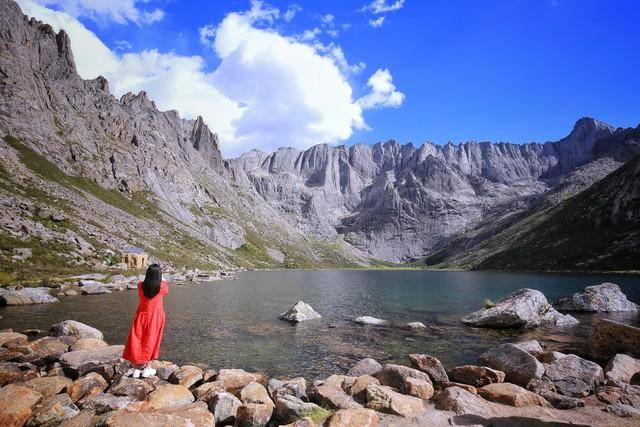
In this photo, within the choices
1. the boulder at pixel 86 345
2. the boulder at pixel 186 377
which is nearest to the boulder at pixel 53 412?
the boulder at pixel 186 377

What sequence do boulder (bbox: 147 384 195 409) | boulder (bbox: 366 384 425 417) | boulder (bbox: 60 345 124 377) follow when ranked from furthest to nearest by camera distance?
boulder (bbox: 60 345 124 377)
boulder (bbox: 366 384 425 417)
boulder (bbox: 147 384 195 409)

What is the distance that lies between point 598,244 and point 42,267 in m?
215

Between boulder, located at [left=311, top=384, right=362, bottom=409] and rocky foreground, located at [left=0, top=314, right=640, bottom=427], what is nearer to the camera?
rocky foreground, located at [left=0, top=314, right=640, bottom=427]

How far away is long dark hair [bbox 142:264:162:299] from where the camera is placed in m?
15.0

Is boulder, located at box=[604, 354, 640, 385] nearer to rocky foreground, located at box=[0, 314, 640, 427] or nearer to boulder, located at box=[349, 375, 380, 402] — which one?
rocky foreground, located at box=[0, 314, 640, 427]

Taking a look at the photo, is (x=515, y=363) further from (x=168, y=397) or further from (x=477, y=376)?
(x=168, y=397)

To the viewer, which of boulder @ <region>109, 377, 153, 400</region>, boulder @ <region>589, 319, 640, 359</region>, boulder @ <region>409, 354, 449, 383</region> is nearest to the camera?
boulder @ <region>109, 377, 153, 400</region>

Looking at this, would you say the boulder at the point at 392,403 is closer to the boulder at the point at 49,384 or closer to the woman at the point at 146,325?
the woman at the point at 146,325

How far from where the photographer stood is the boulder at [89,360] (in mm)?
16688

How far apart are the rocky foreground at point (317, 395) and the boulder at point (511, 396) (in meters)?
0.04

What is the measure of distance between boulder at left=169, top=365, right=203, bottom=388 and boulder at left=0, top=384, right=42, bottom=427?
17.6 ft

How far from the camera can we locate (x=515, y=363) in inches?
745

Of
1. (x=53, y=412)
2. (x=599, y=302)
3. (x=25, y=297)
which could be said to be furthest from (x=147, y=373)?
(x=599, y=302)

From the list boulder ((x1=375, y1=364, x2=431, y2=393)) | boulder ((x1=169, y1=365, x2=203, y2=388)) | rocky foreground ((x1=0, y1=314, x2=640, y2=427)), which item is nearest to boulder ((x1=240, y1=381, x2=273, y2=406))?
rocky foreground ((x1=0, y1=314, x2=640, y2=427))
